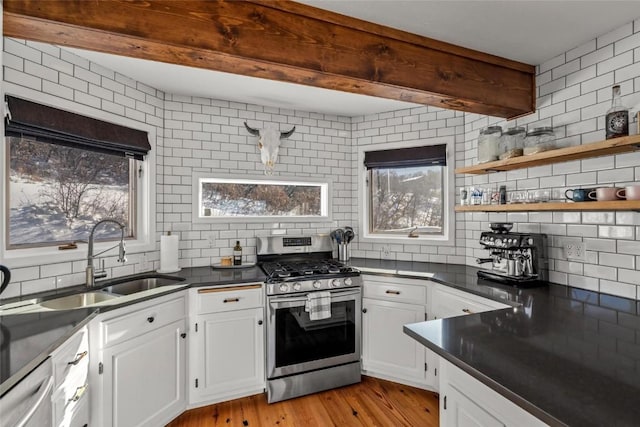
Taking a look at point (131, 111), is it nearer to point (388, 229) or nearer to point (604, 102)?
point (388, 229)

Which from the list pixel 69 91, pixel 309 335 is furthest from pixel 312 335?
pixel 69 91

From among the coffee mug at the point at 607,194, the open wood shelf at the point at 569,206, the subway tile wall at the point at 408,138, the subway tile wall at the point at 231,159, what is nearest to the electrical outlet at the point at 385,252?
the subway tile wall at the point at 408,138

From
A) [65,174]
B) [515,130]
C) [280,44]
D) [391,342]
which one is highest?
[280,44]

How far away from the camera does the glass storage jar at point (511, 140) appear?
2246 millimetres

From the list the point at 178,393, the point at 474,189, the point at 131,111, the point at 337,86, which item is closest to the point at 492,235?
the point at 474,189

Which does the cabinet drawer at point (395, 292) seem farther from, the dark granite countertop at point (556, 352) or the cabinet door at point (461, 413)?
the cabinet door at point (461, 413)

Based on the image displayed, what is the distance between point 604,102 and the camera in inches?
73.2

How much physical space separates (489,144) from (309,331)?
2017mm

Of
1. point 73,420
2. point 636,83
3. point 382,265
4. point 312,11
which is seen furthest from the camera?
point 382,265

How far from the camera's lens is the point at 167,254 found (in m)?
2.55

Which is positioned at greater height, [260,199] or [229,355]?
[260,199]

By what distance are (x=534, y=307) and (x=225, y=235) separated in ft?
8.04

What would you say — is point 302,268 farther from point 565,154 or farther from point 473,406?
point 565,154

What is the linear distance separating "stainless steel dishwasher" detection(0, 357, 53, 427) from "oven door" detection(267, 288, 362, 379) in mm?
1357
